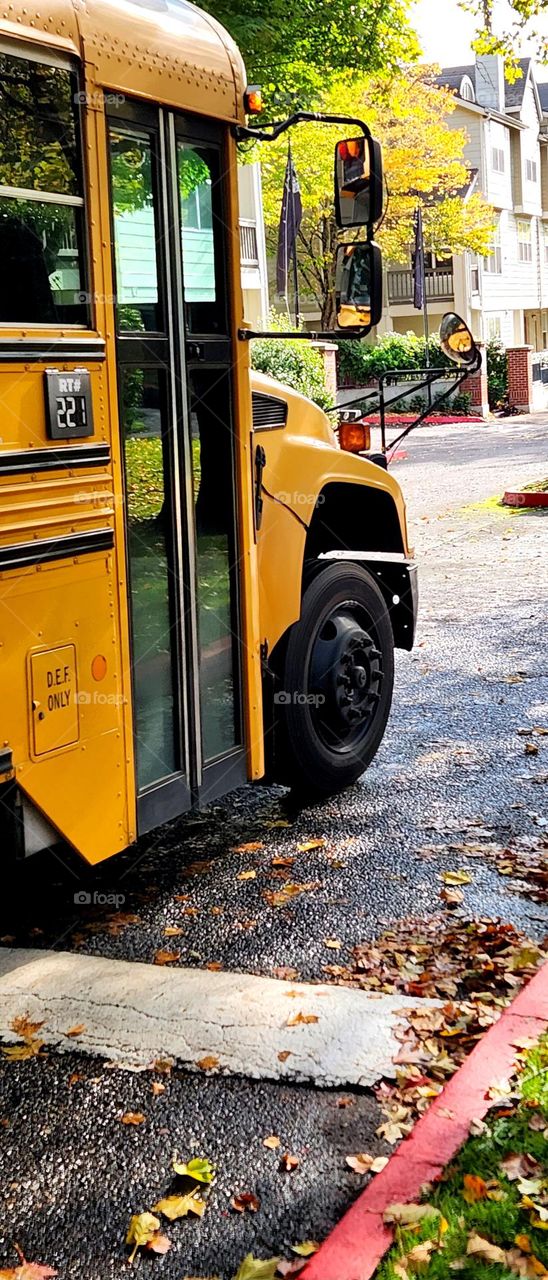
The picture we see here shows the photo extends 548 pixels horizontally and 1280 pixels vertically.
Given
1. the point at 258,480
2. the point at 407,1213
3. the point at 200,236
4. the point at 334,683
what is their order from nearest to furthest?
the point at 407,1213, the point at 200,236, the point at 258,480, the point at 334,683

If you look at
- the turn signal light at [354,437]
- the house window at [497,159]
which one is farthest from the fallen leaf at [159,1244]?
the house window at [497,159]

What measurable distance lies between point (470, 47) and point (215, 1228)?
1888 centimetres

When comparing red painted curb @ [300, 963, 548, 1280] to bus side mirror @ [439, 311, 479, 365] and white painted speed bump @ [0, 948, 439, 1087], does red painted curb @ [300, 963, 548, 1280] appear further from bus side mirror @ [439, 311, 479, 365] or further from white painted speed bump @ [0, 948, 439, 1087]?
bus side mirror @ [439, 311, 479, 365]

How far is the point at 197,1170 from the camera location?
332 cm

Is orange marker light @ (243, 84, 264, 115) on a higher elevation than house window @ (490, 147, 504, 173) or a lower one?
lower

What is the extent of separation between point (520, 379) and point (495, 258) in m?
13.9

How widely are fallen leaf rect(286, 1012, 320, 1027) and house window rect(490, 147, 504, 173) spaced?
49.5 m

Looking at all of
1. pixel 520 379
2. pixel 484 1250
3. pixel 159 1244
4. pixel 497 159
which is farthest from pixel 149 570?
pixel 497 159

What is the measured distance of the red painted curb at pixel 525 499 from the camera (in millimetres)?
16578

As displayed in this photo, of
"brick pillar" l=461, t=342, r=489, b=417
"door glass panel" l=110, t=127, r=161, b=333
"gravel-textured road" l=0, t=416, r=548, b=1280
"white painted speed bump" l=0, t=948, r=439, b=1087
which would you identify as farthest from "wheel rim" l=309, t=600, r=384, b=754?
"brick pillar" l=461, t=342, r=489, b=417

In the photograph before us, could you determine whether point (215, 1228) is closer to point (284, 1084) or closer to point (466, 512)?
point (284, 1084)

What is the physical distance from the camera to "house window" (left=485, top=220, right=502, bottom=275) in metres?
49.4

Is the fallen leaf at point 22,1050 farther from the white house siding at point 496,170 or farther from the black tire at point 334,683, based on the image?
the white house siding at point 496,170

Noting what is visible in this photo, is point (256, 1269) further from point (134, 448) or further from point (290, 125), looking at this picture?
point (290, 125)
